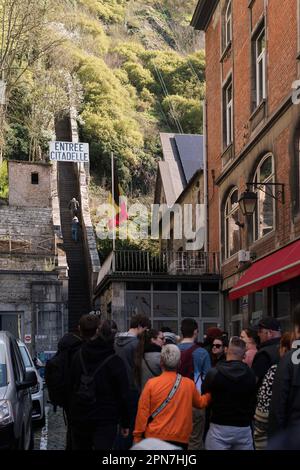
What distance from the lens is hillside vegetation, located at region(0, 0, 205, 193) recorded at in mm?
45656

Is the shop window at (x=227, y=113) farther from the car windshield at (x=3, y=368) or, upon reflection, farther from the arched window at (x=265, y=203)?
the car windshield at (x=3, y=368)

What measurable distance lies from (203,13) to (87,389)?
21.2 metres

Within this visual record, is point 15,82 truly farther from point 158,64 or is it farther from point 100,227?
point 158,64

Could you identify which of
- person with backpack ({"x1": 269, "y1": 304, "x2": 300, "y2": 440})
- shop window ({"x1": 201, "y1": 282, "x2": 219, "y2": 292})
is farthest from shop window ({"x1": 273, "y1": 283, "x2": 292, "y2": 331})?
person with backpack ({"x1": 269, "y1": 304, "x2": 300, "y2": 440})

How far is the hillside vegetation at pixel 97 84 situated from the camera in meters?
45.7

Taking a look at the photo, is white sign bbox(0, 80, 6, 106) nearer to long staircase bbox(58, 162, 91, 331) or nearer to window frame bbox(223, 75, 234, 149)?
long staircase bbox(58, 162, 91, 331)

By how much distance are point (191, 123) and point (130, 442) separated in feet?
191

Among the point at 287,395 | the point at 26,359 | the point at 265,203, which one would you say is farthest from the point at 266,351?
the point at 265,203

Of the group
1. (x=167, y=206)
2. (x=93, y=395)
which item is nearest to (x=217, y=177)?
(x=167, y=206)

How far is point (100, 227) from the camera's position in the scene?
145 feet

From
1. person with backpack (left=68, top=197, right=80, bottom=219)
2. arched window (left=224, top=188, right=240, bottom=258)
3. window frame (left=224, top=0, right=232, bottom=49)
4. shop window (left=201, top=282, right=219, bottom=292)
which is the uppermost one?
window frame (left=224, top=0, right=232, bottom=49)

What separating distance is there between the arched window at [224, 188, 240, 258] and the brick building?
33 mm

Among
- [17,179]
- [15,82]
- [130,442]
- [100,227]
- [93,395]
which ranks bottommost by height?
[130,442]
